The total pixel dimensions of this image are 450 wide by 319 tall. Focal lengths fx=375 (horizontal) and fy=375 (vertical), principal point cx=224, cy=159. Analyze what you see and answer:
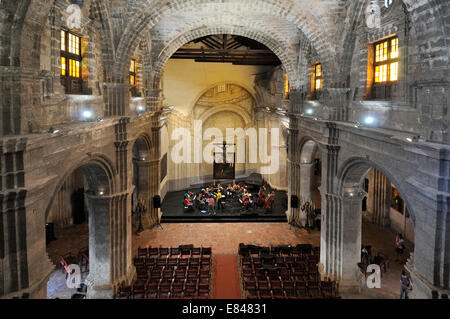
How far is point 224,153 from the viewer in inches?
1181

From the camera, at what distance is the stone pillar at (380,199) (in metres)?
20.9

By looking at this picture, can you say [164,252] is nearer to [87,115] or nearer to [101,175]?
[101,175]

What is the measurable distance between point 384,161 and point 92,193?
9.67 metres

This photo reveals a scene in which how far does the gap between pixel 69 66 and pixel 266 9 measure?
26.8 feet

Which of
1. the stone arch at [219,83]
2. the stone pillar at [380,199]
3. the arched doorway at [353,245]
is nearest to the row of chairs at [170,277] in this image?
the arched doorway at [353,245]

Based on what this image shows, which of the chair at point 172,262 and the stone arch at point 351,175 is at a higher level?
the stone arch at point 351,175

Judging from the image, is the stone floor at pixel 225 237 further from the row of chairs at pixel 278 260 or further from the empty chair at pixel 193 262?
the row of chairs at pixel 278 260

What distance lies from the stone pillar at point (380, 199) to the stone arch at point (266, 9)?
9.52 meters

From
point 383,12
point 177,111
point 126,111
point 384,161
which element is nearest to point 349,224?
point 384,161

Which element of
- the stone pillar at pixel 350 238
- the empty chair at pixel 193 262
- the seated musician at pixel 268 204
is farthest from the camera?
the seated musician at pixel 268 204

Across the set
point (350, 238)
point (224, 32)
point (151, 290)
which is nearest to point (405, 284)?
point (350, 238)

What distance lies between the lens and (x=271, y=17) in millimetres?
19344

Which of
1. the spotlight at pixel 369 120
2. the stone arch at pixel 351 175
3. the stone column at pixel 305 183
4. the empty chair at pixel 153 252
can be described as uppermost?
the spotlight at pixel 369 120

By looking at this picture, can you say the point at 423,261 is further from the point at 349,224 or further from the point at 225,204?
the point at 225,204
